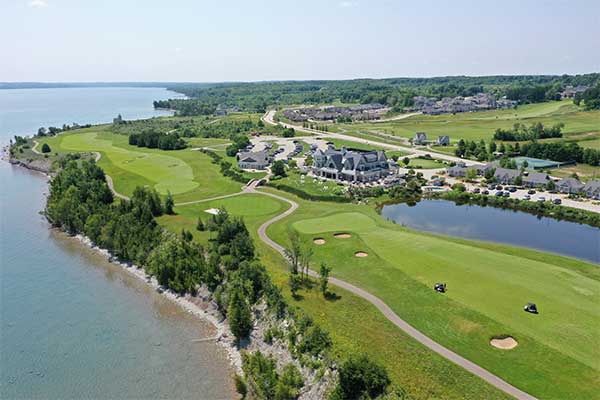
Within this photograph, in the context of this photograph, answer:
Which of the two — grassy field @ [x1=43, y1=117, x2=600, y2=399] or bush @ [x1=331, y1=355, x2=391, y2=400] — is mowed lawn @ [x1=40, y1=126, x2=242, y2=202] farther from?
bush @ [x1=331, y1=355, x2=391, y2=400]

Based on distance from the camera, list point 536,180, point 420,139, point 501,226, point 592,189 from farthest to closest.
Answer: point 420,139, point 536,180, point 592,189, point 501,226

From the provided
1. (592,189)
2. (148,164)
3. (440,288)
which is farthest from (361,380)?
(148,164)

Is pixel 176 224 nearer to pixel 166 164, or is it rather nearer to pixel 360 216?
pixel 360 216

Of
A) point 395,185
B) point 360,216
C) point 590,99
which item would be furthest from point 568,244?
point 590,99

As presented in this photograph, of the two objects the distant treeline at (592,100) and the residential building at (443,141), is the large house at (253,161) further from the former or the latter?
the distant treeline at (592,100)

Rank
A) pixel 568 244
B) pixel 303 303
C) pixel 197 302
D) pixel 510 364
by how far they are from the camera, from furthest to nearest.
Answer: pixel 568 244, pixel 197 302, pixel 303 303, pixel 510 364

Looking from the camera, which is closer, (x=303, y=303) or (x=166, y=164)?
(x=303, y=303)

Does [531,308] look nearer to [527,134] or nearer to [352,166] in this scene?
[352,166]
